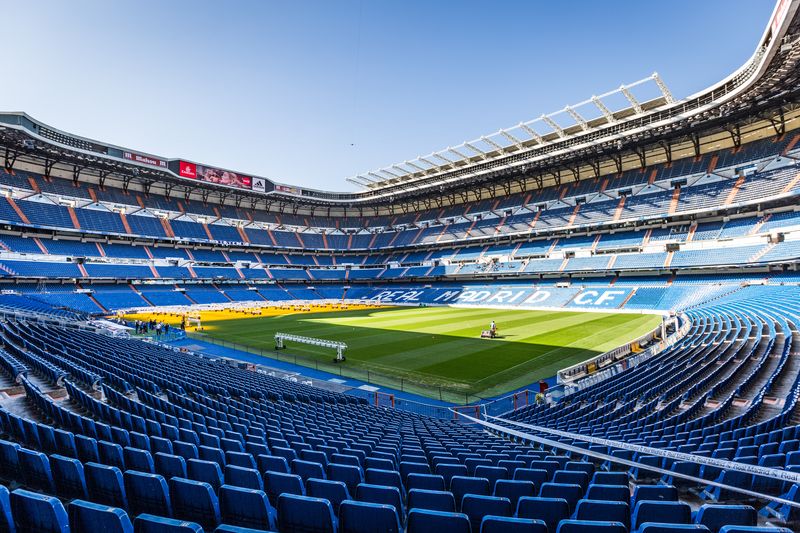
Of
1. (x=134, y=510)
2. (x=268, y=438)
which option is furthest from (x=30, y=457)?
(x=268, y=438)

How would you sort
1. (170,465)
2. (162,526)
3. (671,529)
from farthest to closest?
1. (170,465)
2. (671,529)
3. (162,526)

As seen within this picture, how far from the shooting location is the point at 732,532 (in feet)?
8.66

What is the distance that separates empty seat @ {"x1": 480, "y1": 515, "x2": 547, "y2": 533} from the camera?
292 centimetres

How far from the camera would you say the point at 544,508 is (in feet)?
11.6

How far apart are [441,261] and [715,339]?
5293 centimetres

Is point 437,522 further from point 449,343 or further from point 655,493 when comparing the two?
point 449,343

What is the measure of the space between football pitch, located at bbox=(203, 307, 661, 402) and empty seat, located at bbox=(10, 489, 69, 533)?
16.0 meters

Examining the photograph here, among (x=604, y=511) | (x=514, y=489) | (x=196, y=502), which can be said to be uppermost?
(x=604, y=511)

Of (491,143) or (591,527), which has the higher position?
(491,143)

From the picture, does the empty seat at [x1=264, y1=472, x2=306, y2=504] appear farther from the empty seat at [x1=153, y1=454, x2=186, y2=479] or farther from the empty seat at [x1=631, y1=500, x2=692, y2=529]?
the empty seat at [x1=631, y1=500, x2=692, y2=529]

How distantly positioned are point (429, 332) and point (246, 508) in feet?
101

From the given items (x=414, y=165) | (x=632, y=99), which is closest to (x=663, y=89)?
(x=632, y=99)

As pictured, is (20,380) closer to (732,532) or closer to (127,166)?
(732,532)

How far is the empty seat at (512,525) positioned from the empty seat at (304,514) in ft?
4.13
